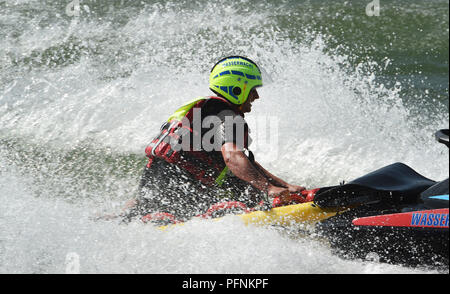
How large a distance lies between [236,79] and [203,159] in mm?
712

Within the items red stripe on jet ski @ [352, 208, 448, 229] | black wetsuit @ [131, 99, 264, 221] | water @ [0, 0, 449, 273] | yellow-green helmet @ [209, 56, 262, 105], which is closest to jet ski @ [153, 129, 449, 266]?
red stripe on jet ski @ [352, 208, 448, 229]

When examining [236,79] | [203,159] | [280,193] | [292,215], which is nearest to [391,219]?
[292,215]

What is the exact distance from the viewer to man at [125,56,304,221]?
4.34 m

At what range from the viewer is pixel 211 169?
4430 mm

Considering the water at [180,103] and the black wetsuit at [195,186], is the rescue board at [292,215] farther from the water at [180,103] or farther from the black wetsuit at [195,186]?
the black wetsuit at [195,186]

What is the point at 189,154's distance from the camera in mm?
4398

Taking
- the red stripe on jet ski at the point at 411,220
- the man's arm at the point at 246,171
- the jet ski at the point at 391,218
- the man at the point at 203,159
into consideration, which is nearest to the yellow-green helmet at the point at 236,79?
the man at the point at 203,159

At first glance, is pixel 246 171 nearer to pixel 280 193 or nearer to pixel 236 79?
pixel 280 193

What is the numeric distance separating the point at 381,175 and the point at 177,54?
19.3 ft

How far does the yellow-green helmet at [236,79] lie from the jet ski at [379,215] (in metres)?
0.91

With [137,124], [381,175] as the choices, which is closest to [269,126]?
[137,124]

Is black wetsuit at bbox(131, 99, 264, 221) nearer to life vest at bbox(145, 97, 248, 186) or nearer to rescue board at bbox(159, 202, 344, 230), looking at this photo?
life vest at bbox(145, 97, 248, 186)
